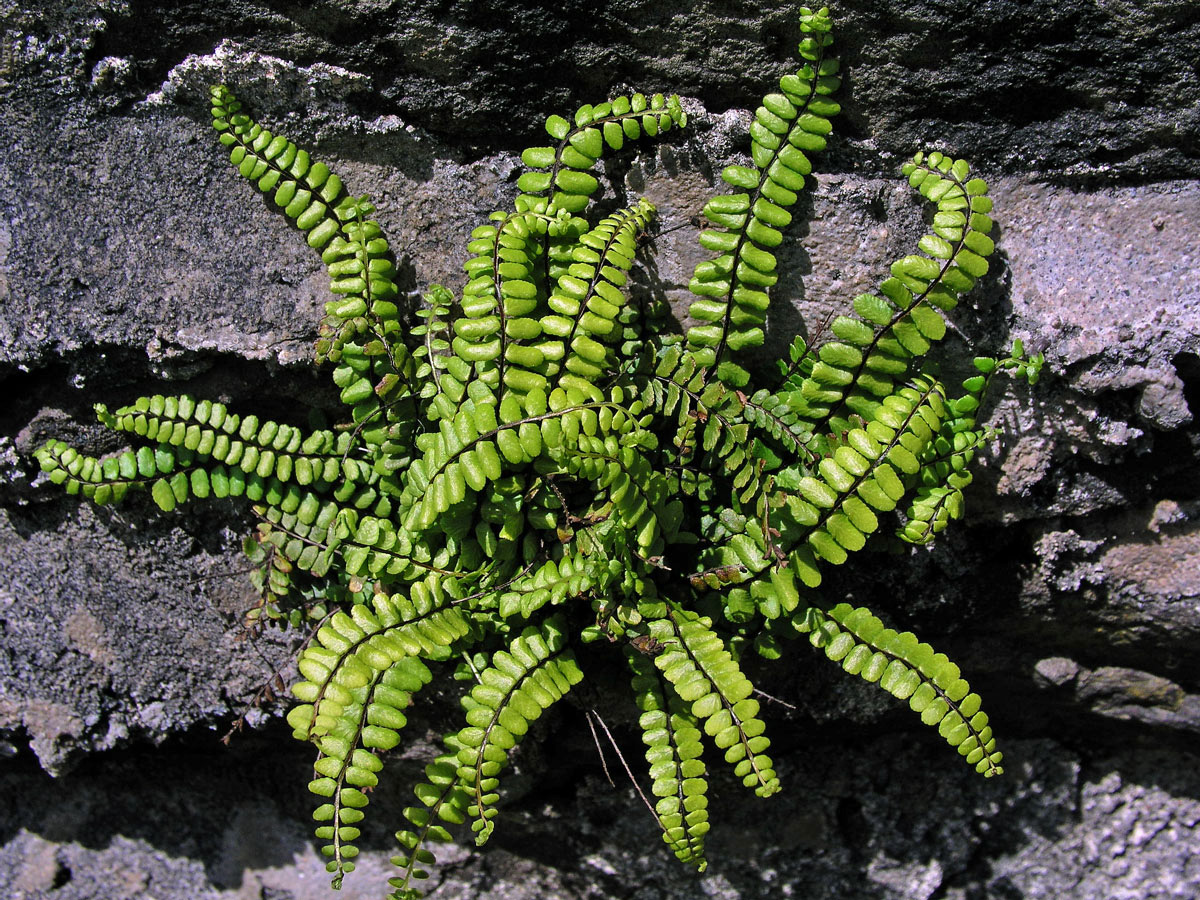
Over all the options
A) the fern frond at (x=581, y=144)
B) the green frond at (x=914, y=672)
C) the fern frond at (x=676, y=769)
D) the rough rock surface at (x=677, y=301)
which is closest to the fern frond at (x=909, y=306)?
the rough rock surface at (x=677, y=301)

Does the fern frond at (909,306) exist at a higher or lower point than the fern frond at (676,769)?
higher

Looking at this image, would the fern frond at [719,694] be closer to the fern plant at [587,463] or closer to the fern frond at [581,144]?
the fern plant at [587,463]

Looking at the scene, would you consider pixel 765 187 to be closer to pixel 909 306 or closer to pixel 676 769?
pixel 909 306

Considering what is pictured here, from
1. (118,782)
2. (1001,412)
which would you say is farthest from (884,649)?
(118,782)

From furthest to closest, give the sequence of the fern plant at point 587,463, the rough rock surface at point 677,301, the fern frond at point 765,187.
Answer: the rough rock surface at point 677,301 → the fern frond at point 765,187 → the fern plant at point 587,463

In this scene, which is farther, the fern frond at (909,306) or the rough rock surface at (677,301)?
the rough rock surface at (677,301)

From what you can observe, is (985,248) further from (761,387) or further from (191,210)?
(191,210)

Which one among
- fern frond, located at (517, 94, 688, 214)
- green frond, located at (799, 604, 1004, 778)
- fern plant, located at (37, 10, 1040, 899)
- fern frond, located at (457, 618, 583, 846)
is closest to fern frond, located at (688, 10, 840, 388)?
fern plant, located at (37, 10, 1040, 899)
